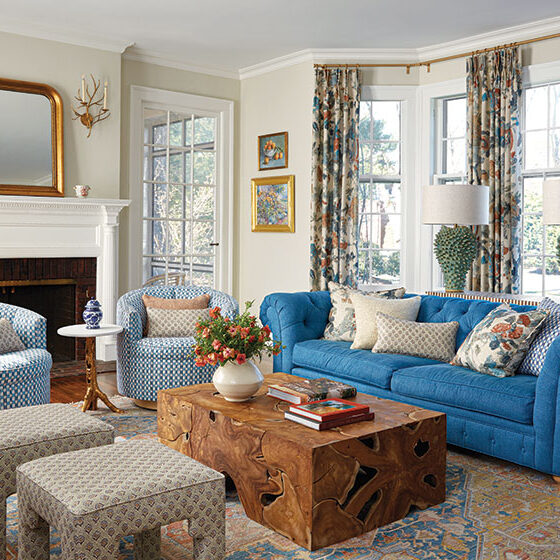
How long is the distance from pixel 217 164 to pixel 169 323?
275 cm

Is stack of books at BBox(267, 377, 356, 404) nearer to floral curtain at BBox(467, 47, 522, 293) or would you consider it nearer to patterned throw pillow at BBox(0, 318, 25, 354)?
patterned throw pillow at BBox(0, 318, 25, 354)

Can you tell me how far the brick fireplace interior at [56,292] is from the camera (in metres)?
5.77

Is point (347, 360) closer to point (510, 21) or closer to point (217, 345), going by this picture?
point (217, 345)

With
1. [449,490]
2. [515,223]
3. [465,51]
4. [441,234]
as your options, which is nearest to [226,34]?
[465,51]

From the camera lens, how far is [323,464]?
2627mm

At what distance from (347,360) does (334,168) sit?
249cm

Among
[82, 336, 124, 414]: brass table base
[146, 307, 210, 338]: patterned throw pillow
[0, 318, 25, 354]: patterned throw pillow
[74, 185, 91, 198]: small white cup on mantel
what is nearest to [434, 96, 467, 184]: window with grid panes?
[146, 307, 210, 338]: patterned throw pillow

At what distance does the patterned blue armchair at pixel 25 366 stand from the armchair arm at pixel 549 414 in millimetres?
2821

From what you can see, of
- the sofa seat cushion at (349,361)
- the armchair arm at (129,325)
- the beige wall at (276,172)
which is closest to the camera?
the sofa seat cushion at (349,361)

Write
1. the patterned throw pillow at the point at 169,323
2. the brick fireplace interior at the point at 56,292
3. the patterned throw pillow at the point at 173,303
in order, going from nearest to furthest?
the patterned throw pillow at the point at 169,323
the patterned throw pillow at the point at 173,303
the brick fireplace interior at the point at 56,292

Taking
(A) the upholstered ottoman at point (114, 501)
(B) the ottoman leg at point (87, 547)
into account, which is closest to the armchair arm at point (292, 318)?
(A) the upholstered ottoman at point (114, 501)

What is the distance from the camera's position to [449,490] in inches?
126

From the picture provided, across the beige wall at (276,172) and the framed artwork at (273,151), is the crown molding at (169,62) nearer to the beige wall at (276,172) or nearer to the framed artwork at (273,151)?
the beige wall at (276,172)

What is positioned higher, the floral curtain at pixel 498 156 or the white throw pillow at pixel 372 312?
the floral curtain at pixel 498 156
